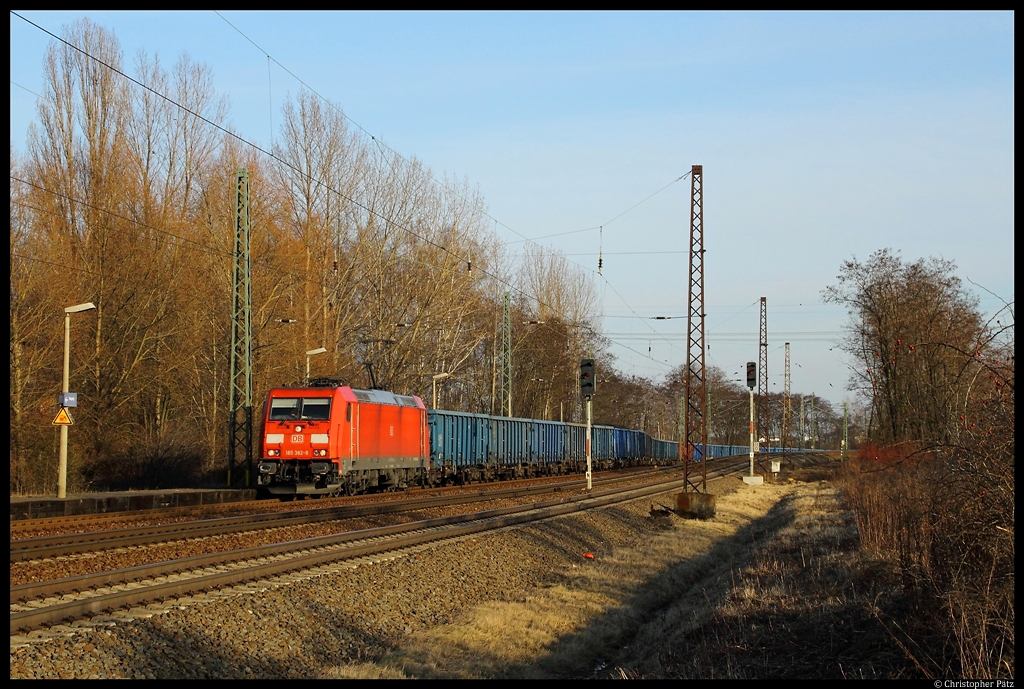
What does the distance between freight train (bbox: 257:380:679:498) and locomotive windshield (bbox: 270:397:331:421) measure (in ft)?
0.09

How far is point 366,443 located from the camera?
1065 inches

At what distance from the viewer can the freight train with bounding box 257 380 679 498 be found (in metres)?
25.3

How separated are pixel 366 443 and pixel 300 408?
228 centimetres

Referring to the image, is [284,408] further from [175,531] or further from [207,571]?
[207,571]

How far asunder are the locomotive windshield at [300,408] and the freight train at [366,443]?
0.09 ft

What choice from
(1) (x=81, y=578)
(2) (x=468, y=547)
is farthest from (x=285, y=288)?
(1) (x=81, y=578)

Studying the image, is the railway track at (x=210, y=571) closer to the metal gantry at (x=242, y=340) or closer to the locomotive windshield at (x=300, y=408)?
the locomotive windshield at (x=300, y=408)

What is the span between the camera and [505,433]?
42.1 m

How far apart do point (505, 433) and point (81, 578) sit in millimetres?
31792

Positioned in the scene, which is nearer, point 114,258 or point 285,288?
point 114,258

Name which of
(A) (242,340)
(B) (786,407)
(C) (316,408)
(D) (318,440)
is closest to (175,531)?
(D) (318,440)

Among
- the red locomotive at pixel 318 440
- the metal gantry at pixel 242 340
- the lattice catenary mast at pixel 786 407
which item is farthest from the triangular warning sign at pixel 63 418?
the lattice catenary mast at pixel 786 407

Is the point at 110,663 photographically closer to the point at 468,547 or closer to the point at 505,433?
the point at 468,547

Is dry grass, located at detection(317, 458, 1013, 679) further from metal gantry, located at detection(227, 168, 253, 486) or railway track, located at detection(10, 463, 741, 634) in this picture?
metal gantry, located at detection(227, 168, 253, 486)
